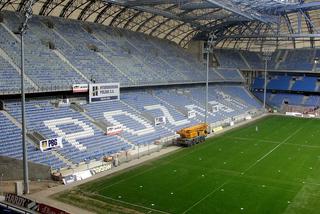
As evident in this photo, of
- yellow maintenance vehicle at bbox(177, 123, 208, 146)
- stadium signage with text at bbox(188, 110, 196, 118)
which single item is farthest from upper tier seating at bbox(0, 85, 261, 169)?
yellow maintenance vehicle at bbox(177, 123, 208, 146)

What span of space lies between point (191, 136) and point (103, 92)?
9.97 meters

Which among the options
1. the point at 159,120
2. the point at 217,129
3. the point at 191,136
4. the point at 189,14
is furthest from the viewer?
the point at 189,14

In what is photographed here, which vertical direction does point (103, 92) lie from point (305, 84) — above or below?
above

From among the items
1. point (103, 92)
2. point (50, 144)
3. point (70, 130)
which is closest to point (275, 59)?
point (103, 92)

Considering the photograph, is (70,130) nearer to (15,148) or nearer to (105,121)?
(105,121)

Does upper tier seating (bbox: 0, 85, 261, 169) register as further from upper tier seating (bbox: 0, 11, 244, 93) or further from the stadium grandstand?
upper tier seating (bbox: 0, 11, 244, 93)

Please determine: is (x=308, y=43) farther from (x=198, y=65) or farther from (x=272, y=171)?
(x=272, y=171)

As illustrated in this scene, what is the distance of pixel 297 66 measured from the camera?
248 ft

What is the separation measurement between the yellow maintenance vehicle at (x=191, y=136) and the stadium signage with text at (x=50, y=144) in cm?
1301

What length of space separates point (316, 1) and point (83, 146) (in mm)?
38853

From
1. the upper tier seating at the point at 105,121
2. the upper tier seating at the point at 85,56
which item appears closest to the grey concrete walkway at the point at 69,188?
the upper tier seating at the point at 105,121

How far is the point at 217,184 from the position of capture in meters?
26.4

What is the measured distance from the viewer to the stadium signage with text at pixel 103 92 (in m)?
38.2

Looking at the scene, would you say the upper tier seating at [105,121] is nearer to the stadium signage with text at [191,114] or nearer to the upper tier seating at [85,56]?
the stadium signage with text at [191,114]
